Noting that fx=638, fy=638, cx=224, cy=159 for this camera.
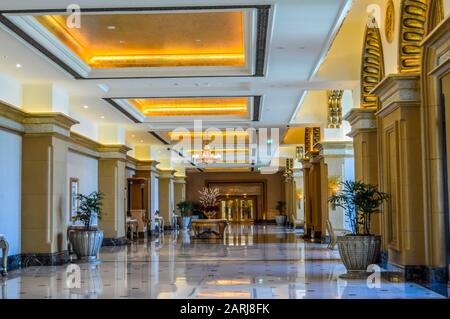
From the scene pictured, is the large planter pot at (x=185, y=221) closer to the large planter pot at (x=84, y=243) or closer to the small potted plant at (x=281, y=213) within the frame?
the small potted plant at (x=281, y=213)

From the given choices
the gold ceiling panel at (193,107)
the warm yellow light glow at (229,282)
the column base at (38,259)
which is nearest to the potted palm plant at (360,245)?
the warm yellow light glow at (229,282)

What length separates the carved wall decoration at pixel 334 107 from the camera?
17828mm

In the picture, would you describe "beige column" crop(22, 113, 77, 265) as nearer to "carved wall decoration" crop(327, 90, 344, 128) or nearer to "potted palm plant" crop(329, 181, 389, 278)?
"potted palm plant" crop(329, 181, 389, 278)

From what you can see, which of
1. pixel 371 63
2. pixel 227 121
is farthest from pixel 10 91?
pixel 227 121

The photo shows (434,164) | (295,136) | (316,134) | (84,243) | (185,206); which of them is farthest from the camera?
(185,206)

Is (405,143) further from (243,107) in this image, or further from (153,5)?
(243,107)

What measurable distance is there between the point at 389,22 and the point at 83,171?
9880 millimetres

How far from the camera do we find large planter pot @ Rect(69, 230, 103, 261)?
13.8 metres

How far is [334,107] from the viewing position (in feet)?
59.4

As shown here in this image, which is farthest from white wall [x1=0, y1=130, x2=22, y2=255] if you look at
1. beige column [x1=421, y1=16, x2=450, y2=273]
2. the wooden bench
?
the wooden bench

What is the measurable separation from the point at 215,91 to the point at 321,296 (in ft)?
22.8

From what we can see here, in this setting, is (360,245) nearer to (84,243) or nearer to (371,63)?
(371,63)

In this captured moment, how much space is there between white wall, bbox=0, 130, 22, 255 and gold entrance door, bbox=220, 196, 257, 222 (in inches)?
1205

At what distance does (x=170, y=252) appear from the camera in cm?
1633
